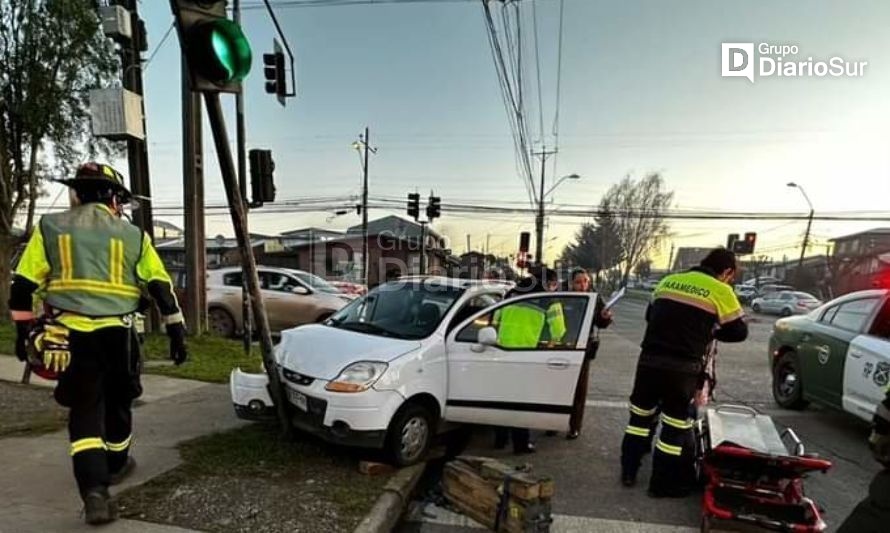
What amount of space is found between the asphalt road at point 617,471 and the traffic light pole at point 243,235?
1.40 meters

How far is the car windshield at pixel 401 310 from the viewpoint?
5031 millimetres

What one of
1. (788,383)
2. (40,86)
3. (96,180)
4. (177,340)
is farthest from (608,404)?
(40,86)

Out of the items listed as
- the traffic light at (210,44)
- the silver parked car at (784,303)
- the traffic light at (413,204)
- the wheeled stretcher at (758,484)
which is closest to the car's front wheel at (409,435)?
the wheeled stretcher at (758,484)

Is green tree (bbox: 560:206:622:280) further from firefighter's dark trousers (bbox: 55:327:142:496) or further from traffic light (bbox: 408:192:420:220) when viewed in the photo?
firefighter's dark trousers (bbox: 55:327:142:496)

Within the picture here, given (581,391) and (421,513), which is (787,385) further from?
(421,513)

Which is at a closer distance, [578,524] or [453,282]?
[578,524]

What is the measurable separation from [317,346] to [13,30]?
12608mm

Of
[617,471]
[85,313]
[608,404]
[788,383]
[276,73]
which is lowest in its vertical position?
[608,404]

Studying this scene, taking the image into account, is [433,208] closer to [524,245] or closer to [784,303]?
[524,245]

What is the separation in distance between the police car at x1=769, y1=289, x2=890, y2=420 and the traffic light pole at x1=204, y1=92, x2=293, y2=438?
17.4 ft

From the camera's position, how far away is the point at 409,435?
4539mm

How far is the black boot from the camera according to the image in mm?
3191

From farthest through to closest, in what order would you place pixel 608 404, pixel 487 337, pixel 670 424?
pixel 608 404 → pixel 487 337 → pixel 670 424

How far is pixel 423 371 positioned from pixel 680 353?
6.48ft
